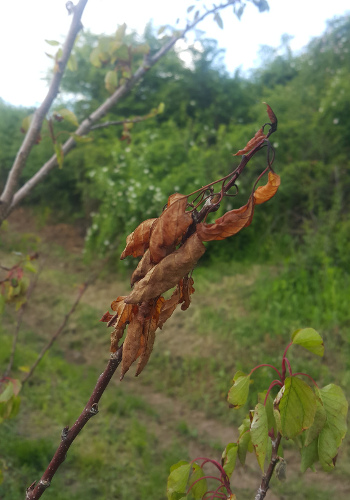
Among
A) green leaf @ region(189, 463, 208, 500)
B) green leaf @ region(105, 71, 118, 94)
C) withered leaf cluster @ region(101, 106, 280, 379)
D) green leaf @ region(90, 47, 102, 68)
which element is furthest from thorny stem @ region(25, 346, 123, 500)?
green leaf @ region(90, 47, 102, 68)

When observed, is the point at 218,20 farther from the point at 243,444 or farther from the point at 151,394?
the point at 151,394

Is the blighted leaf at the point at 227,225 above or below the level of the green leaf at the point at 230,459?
above

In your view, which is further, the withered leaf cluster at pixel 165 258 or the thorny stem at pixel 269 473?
the thorny stem at pixel 269 473

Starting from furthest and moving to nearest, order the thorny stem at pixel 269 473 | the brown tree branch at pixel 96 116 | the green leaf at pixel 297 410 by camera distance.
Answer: the brown tree branch at pixel 96 116
the thorny stem at pixel 269 473
the green leaf at pixel 297 410

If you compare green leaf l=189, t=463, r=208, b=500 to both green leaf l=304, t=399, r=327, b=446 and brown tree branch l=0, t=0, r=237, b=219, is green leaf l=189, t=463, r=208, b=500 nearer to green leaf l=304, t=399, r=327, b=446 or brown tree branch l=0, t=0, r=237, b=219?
green leaf l=304, t=399, r=327, b=446

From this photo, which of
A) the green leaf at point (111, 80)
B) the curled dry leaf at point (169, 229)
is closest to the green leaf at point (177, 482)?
the curled dry leaf at point (169, 229)

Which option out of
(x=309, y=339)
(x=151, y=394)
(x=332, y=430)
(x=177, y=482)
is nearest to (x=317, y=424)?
(x=332, y=430)

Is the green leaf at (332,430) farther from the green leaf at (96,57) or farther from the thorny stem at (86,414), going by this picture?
the green leaf at (96,57)
